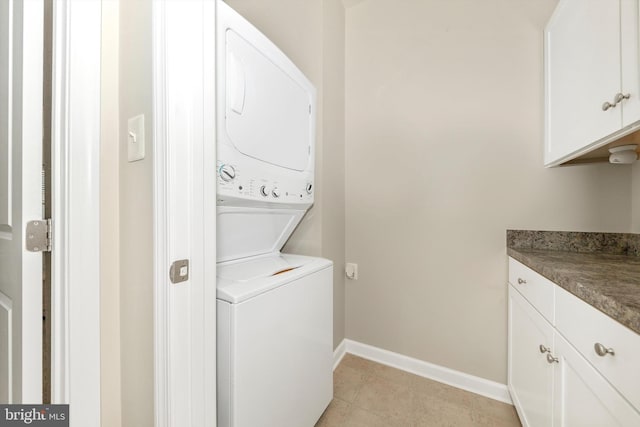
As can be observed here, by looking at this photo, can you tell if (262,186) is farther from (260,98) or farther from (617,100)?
(617,100)

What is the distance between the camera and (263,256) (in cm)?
148

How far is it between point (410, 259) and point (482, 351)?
0.73 metres

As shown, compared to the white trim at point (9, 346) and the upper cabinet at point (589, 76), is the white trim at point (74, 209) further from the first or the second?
the upper cabinet at point (589, 76)

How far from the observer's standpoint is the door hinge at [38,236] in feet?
2.43

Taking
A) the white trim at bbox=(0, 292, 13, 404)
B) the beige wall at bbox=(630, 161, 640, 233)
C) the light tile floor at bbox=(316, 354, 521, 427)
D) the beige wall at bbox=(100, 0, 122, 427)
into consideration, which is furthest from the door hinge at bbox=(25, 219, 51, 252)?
the beige wall at bbox=(630, 161, 640, 233)

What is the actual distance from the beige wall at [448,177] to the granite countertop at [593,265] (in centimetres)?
7

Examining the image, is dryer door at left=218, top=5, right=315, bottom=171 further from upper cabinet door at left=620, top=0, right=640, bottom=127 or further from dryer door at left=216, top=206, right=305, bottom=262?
upper cabinet door at left=620, top=0, right=640, bottom=127

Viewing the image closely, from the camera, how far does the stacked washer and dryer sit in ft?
2.84

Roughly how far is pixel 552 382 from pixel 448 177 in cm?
119

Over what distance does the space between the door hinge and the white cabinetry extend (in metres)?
1.57

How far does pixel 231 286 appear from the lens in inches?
35.9

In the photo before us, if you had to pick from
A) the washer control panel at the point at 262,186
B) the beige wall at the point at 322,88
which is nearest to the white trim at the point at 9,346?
the washer control panel at the point at 262,186

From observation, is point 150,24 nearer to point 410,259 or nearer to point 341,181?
point 341,181

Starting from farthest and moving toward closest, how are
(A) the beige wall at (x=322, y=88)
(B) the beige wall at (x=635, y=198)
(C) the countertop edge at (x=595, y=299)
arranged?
(A) the beige wall at (x=322, y=88) → (B) the beige wall at (x=635, y=198) → (C) the countertop edge at (x=595, y=299)
